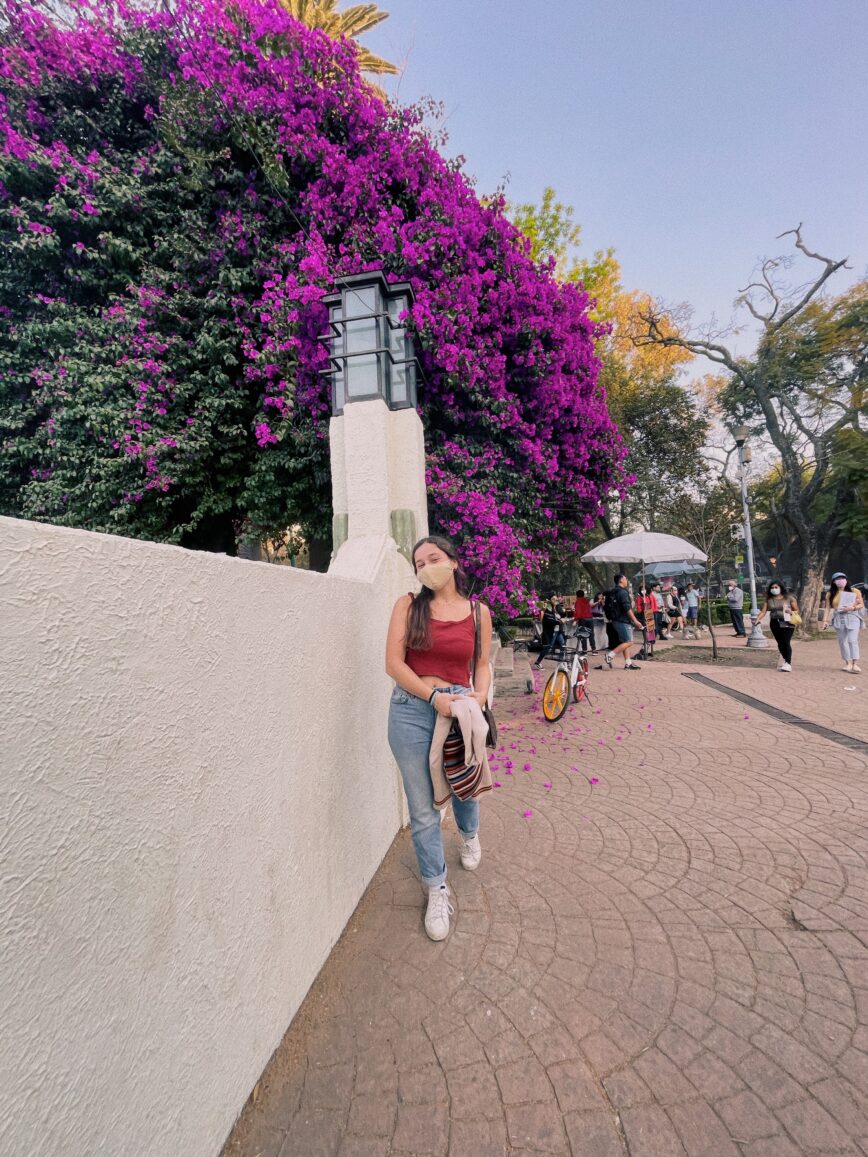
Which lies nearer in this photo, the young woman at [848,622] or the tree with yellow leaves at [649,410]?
the young woman at [848,622]

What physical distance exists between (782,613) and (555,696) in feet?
16.3

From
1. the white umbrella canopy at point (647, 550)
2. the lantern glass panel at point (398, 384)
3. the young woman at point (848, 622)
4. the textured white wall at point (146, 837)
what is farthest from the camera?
the white umbrella canopy at point (647, 550)

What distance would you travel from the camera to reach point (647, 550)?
9000 mm

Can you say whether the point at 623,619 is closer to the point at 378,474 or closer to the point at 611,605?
the point at 611,605

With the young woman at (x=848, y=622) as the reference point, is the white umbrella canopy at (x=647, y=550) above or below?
above

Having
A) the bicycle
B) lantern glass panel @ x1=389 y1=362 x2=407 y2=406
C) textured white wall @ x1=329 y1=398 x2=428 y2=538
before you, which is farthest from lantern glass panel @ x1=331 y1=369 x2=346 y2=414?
the bicycle

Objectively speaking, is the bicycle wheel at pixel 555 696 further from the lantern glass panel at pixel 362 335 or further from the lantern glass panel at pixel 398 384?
the lantern glass panel at pixel 362 335

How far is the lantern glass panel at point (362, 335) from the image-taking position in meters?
4.45

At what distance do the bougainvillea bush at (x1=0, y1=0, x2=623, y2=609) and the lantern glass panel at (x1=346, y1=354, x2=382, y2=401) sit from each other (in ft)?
5.50

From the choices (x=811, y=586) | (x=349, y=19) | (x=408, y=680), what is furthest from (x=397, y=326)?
(x=811, y=586)

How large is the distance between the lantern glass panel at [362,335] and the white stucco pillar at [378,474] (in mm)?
624

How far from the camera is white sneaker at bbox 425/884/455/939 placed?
2.16 meters

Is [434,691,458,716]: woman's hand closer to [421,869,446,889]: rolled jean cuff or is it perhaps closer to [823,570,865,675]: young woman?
[421,869,446,889]: rolled jean cuff

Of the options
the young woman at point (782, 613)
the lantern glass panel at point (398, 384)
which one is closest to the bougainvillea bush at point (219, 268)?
the lantern glass panel at point (398, 384)
